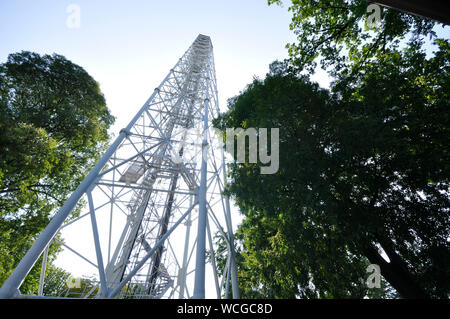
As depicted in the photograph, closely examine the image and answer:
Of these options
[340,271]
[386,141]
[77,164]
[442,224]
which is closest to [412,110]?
[386,141]

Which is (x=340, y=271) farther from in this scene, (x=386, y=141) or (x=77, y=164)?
(x=77, y=164)

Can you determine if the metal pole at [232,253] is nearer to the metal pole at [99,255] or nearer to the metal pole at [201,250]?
the metal pole at [201,250]

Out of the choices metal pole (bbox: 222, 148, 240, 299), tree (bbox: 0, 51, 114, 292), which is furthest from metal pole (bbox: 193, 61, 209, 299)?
tree (bbox: 0, 51, 114, 292)

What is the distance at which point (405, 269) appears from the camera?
194 inches

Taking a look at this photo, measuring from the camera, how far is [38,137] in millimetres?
7113

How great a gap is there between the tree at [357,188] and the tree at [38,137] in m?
7.51

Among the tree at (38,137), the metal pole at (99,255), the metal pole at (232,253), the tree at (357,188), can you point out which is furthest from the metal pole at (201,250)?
the tree at (38,137)

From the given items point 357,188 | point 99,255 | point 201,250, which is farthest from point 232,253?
point 357,188

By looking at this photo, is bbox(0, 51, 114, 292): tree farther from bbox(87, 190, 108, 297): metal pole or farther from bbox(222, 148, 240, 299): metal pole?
bbox(222, 148, 240, 299): metal pole

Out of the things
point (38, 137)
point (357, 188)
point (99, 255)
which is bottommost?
point (99, 255)

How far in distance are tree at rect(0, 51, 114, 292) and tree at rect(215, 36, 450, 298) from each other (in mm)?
7510

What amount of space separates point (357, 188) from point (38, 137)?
424 inches

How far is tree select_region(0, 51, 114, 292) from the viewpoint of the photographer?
702 centimetres

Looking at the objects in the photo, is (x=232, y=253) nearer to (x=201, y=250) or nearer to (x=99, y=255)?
(x=201, y=250)
